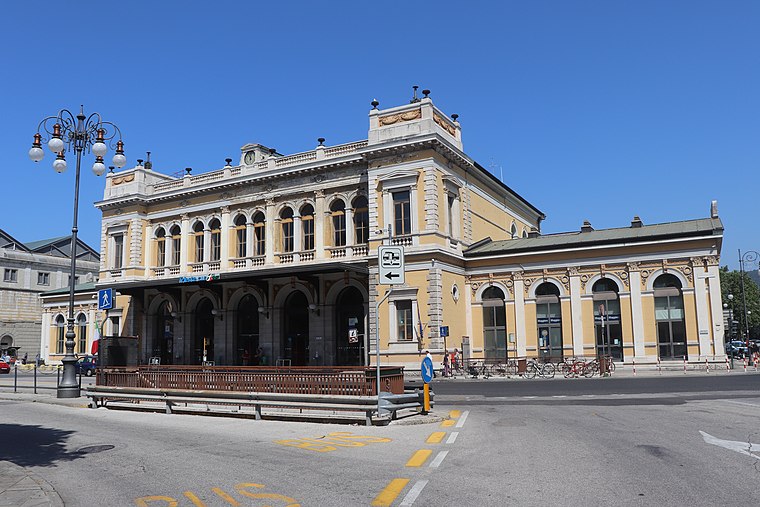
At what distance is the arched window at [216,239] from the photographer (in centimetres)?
4438

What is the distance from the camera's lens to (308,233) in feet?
133

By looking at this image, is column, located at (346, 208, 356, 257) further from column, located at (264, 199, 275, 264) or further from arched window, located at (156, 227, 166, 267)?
A: arched window, located at (156, 227, 166, 267)

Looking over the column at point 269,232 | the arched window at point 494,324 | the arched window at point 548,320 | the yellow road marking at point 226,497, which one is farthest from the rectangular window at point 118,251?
the yellow road marking at point 226,497

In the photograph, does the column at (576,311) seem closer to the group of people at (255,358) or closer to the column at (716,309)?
the column at (716,309)

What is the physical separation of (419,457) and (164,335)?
132 ft

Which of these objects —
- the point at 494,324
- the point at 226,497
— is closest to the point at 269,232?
the point at 494,324

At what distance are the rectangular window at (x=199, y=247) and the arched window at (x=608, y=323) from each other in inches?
1038

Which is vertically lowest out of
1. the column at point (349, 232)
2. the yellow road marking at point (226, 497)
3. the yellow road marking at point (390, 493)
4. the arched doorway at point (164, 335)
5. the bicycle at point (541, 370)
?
the bicycle at point (541, 370)

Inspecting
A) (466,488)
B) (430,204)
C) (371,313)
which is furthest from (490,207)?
(466,488)

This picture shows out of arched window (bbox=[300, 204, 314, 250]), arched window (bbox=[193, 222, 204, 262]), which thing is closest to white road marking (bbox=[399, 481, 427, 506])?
arched window (bbox=[300, 204, 314, 250])

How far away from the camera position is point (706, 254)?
32750mm

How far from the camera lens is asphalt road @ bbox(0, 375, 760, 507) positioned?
7324 millimetres

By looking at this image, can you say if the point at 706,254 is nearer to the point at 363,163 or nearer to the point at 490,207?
the point at 490,207

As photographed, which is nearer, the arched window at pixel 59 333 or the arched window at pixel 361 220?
the arched window at pixel 361 220
